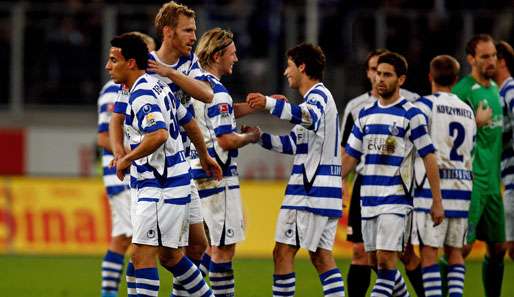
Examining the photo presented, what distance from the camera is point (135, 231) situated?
28.9 feet

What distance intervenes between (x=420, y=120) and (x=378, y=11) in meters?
10.8

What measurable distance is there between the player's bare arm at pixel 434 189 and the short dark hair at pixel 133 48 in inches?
95.4

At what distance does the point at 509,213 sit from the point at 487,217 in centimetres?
50

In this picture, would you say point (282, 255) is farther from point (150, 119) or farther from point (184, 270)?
point (150, 119)

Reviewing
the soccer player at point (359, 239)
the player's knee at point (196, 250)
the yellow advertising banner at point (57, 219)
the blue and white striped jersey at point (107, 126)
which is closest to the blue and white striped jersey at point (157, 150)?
the player's knee at point (196, 250)

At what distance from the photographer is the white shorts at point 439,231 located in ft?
35.3

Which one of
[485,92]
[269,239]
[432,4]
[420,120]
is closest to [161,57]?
[420,120]

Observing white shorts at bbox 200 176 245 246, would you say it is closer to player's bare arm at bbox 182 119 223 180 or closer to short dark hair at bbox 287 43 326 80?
player's bare arm at bbox 182 119 223 180

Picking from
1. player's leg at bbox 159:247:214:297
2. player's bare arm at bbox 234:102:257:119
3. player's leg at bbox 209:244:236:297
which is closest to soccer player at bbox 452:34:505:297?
player's bare arm at bbox 234:102:257:119

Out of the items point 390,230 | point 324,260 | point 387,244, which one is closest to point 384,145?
point 390,230

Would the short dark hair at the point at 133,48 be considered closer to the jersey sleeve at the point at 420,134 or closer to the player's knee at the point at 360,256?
the jersey sleeve at the point at 420,134

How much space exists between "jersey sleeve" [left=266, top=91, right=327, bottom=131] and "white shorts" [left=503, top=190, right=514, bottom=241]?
2999 millimetres

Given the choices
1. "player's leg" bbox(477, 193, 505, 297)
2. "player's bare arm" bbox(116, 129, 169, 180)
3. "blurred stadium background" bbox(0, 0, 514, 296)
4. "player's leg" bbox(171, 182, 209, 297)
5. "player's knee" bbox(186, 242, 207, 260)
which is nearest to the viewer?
"player's bare arm" bbox(116, 129, 169, 180)

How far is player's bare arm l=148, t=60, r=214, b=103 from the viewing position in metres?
9.01
